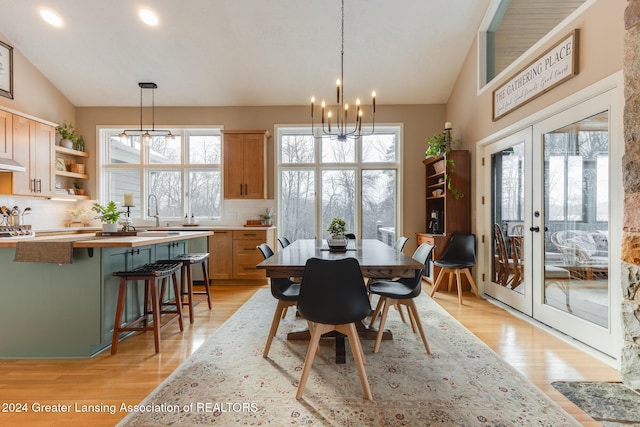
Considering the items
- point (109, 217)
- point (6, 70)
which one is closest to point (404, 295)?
point (109, 217)

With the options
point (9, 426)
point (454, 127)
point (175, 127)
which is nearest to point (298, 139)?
point (175, 127)

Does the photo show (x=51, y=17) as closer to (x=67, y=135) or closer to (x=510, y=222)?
(x=67, y=135)

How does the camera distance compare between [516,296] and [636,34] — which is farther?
[516,296]

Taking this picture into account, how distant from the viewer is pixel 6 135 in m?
4.15

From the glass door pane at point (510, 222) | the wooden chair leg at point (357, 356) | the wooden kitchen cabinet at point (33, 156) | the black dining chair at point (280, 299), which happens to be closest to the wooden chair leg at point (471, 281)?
the glass door pane at point (510, 222)

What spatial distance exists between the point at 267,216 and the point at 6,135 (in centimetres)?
364

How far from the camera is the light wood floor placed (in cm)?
177

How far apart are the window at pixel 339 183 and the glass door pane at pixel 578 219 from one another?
8.59 ft

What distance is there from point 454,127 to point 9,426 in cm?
569

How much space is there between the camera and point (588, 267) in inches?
102

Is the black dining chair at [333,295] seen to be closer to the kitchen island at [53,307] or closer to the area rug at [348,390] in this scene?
the area rug at [348,390]

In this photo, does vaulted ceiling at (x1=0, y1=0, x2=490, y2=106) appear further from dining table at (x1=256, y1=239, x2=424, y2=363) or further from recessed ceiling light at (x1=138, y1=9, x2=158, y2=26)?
dining table at (x1=256, y1=239, x2=424, y2=363)

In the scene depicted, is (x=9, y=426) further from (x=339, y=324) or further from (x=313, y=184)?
Answer: (x=313, y=184)

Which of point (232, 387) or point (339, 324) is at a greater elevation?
point (339, 324)
